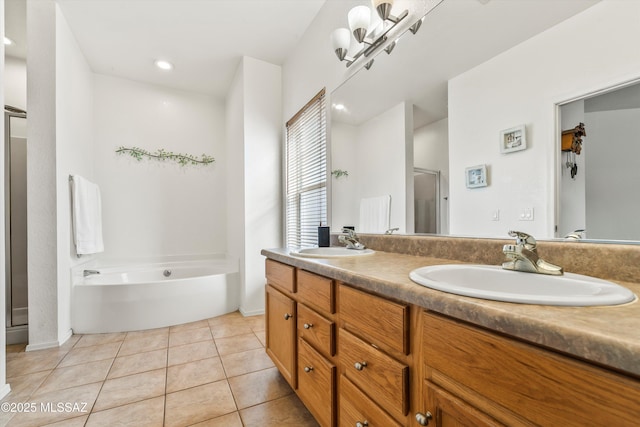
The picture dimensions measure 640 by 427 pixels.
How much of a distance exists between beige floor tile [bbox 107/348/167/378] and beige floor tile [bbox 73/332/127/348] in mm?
429

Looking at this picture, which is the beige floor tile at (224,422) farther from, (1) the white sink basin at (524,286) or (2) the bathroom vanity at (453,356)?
(1) the white sink basin at (524,286)

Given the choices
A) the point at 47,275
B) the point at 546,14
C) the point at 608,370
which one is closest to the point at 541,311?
the point at 608,370

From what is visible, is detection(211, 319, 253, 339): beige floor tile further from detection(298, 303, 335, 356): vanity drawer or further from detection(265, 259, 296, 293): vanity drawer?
detection(298, 303, 335, 356): vanity drawer

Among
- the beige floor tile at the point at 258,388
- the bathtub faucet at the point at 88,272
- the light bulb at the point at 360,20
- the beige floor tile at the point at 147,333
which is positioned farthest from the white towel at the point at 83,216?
the light bulb at the point at 360,20

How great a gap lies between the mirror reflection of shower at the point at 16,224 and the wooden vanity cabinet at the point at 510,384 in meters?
3.20

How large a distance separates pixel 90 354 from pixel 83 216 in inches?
48.4

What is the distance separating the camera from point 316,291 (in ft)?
3.85

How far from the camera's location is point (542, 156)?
0.94 meters

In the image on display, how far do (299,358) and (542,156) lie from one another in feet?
4.22

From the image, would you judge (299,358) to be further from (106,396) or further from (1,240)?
(1,240)

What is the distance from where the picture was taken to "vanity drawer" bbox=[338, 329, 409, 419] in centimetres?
74

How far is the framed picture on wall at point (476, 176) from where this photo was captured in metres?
1.12

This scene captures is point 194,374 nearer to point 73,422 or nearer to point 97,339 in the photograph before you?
point 73,422

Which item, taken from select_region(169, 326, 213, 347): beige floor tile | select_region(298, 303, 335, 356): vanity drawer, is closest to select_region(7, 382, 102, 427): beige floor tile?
select_region(169, 326, 213, 347): beige floor tile
